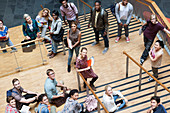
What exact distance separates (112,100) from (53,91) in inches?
62.3

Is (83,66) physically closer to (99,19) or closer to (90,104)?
(90,104)

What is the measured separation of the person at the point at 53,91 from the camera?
27.2ft

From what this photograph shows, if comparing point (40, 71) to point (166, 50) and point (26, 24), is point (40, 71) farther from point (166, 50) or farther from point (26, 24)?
point (166, 50)

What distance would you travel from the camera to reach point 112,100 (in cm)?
801

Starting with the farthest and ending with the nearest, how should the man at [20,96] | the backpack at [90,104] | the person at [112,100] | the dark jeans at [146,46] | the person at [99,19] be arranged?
the person at [99,19] < the dark jeans at [146,46] < the backpack at [90,104] < the man at [20,96] < the person at [112,100]

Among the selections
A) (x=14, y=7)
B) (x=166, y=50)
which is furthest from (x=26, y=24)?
(x=14, y=7)

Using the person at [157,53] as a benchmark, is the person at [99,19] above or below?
above

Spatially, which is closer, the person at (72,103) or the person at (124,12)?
the person at (72,103)

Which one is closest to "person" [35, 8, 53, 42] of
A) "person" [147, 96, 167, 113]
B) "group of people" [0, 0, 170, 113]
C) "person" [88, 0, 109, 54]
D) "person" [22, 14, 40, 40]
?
"group of people" [0, 0, 170, 113]

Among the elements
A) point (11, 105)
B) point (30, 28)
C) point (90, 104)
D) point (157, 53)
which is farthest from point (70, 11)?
point (11, 105)

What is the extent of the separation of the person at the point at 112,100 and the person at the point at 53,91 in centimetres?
123

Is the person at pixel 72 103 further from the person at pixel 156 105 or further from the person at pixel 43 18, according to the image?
the person at pixel 43 18

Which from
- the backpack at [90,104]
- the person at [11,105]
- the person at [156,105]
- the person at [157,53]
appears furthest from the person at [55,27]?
the person at [156,105]

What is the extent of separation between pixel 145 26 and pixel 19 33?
5.19 metres
